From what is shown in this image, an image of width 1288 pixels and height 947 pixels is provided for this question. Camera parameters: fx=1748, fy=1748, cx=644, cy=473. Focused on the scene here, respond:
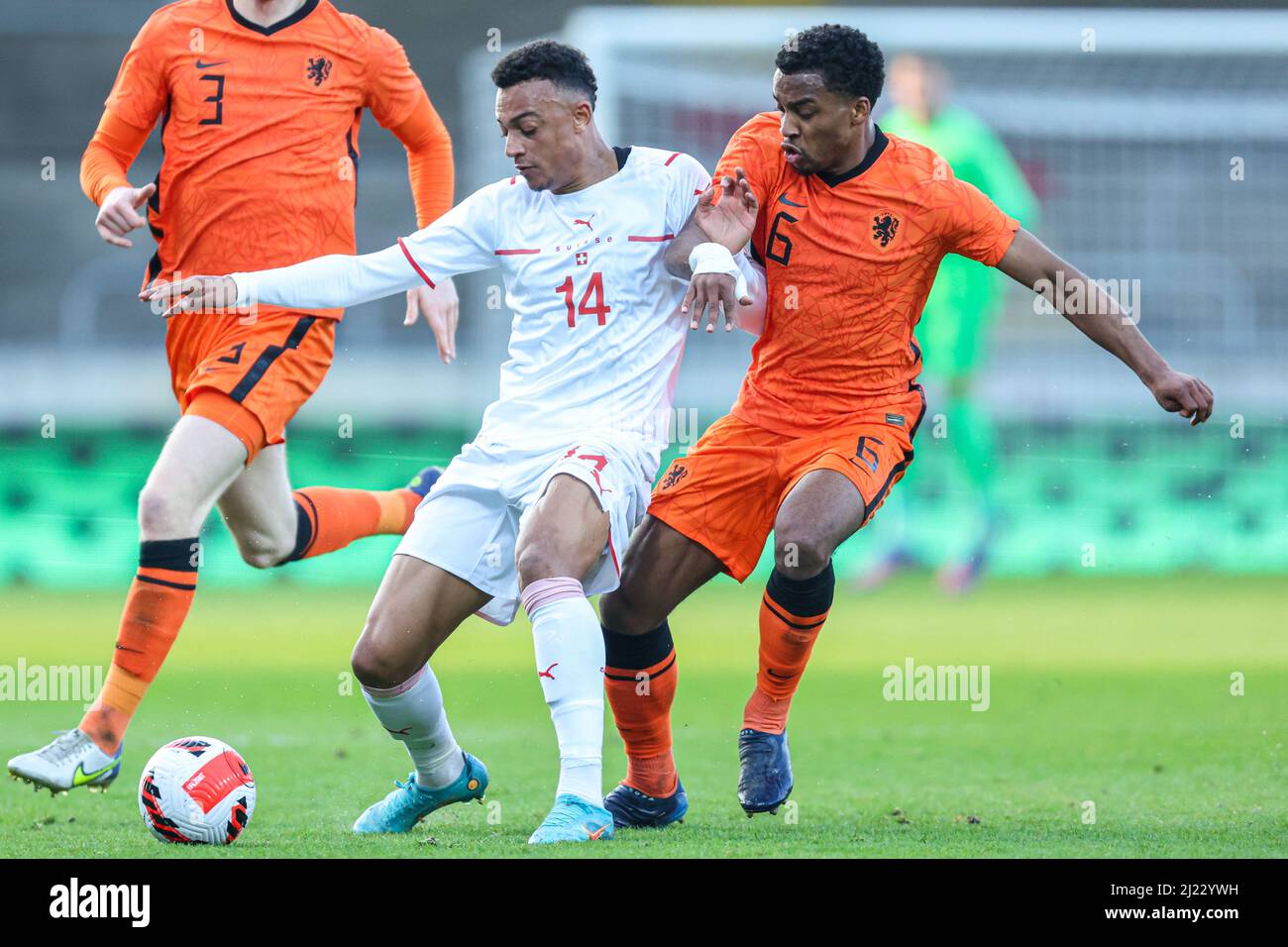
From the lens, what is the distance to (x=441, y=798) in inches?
192

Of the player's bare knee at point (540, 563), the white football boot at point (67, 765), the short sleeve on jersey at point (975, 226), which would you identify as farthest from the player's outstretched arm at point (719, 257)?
the white football boot at point (67, 765)

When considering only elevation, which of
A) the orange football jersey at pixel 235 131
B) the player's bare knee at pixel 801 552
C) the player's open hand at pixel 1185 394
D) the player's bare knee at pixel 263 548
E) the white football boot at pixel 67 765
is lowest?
the white football boot at pixel 67 765

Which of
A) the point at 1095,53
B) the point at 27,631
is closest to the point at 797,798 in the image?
the point at 27,631

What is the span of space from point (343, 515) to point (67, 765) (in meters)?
1.84

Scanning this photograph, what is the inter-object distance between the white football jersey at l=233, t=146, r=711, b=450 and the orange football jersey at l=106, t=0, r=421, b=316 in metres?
0.73

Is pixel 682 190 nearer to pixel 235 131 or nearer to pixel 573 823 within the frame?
pixel 235 131

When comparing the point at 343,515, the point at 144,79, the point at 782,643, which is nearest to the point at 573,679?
the point at 782,643

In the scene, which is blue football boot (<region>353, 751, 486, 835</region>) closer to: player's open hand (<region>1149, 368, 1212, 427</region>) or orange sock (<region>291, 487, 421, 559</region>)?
orange sock (<region>291, 487, 421, 559</region>)

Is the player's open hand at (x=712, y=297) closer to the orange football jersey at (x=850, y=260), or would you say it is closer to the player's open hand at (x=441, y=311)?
the orange football jersey at (x=850, y=260)

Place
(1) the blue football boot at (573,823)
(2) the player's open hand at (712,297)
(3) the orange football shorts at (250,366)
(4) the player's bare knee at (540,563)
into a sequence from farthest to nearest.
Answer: (3) the orange football shorts at (250,366) → (2) the player's open hand at (712,297) → (4) the player's bare knee at (540,563) → (1) the blue football boot at (573,823)

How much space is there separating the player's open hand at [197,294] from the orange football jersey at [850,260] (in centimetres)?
144

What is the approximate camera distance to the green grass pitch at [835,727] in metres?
4.59

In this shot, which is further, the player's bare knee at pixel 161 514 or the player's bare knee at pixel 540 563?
the player's bare knee at pixel 161 514

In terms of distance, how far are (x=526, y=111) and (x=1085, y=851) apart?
7.80ft
